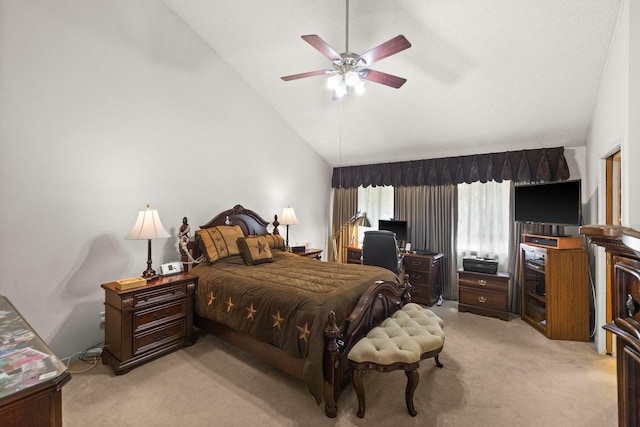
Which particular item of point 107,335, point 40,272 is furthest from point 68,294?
point 107,335

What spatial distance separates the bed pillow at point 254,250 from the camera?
3.37 metres

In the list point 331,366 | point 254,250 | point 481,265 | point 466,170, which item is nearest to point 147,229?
point 254,250

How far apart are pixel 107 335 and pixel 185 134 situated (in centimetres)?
222

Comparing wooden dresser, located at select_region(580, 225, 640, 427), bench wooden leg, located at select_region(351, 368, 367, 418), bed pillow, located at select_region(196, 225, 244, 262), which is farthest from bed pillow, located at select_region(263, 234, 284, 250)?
wooden dresser, located at select_region(580, 225, 640, 427)

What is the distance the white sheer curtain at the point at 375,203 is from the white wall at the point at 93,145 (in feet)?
8.50

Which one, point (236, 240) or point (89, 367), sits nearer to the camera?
point (89, 367)

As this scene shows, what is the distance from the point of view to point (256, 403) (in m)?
2.08

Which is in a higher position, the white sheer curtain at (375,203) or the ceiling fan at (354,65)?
the ceiling fan at (354,65)

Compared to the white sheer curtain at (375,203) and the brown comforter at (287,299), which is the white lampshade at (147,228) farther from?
the white sheer curtain at (375,203)

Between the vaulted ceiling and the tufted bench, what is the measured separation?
2.54 m

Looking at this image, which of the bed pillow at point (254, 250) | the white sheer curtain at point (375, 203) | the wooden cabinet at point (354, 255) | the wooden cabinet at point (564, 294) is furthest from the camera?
the white sheer curtain at point (375, 203)

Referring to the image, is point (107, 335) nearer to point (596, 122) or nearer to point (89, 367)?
point (89, 367)

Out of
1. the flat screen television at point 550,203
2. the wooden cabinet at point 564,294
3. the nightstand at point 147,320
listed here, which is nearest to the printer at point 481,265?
the wooden cabinet at point 564,294

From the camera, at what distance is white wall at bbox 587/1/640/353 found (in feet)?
6.80
